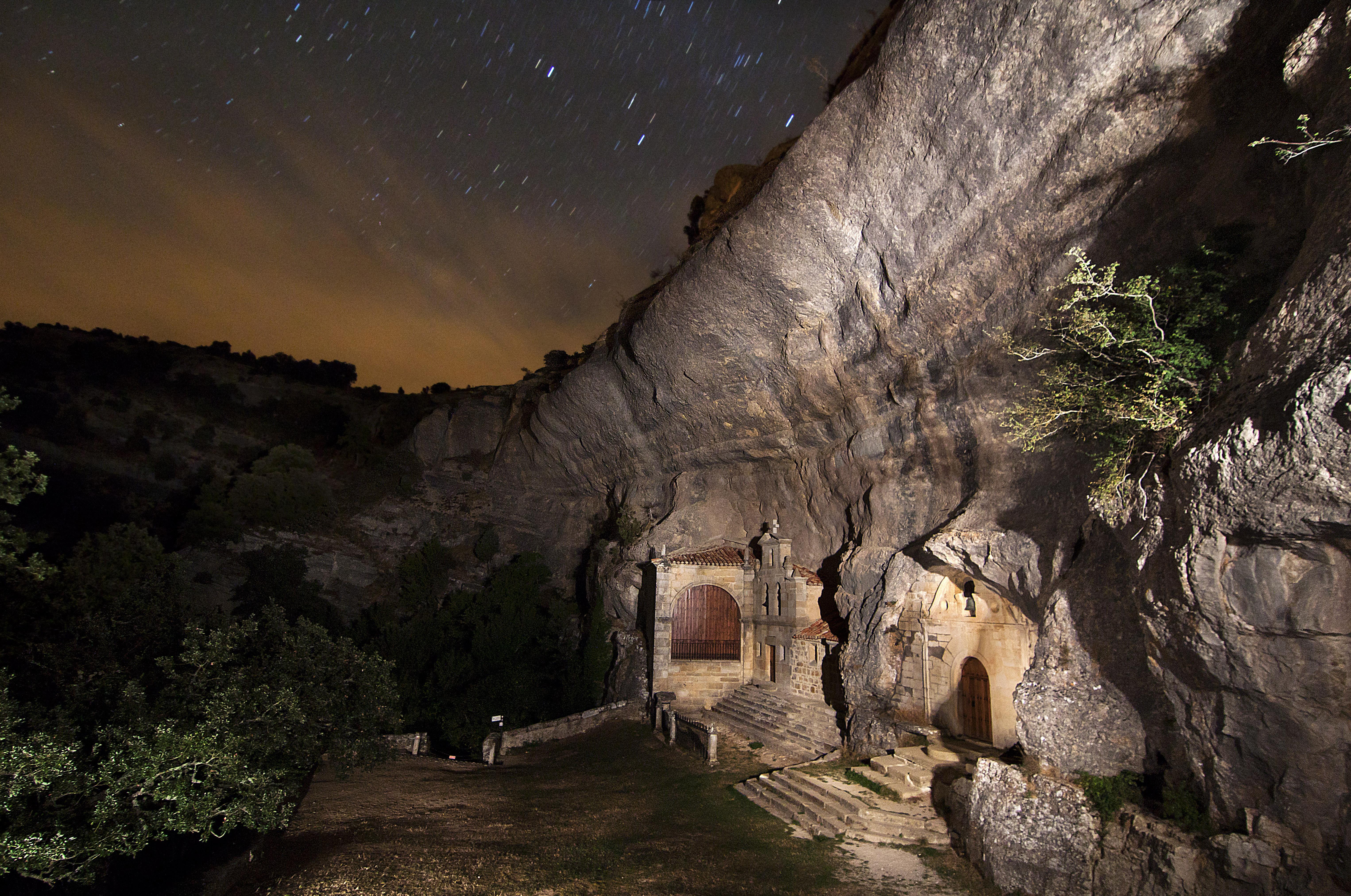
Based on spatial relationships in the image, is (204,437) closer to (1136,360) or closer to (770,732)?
(770,732)

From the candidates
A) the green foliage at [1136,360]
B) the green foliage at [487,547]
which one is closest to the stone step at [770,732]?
the green foliage at [1136,360]

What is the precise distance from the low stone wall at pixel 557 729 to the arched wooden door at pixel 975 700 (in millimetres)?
11325

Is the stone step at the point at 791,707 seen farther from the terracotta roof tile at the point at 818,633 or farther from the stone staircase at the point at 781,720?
the terracotta roof tile at the point at 818,633

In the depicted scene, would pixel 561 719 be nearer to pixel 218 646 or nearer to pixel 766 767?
pixel 766 767

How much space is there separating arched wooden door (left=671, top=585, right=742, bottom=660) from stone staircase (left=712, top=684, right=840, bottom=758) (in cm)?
166

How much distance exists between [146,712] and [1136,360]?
17876 millimetres

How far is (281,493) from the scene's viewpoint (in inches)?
1341

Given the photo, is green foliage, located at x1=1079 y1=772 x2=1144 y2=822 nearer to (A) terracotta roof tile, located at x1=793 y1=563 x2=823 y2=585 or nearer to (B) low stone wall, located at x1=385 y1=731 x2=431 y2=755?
(A) terracotta roof tile, located at x1=793 y1=563 x2=823 y2=585

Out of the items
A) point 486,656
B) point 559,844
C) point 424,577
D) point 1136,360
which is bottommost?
point 559,844

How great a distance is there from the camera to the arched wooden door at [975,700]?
17.1 metres

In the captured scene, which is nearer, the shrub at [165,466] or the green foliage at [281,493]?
the green foliage at [281,493]

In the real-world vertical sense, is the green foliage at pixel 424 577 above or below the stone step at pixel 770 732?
above

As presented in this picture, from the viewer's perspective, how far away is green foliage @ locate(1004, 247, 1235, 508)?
29.6 feet

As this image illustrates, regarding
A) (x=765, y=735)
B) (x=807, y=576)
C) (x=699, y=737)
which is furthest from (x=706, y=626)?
(x=699, y=737)
